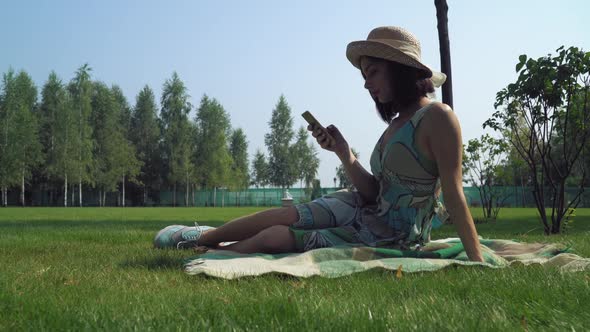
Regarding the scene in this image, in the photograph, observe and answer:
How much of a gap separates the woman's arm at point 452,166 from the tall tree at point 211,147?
2094 inches

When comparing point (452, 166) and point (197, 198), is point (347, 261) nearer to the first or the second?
point (452, 166)

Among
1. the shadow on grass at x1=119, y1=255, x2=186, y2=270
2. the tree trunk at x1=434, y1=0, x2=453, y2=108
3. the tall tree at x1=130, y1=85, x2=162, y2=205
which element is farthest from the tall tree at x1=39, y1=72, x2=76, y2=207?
the shadow on grass at x1=119, y1=255, x2=186, y2=270

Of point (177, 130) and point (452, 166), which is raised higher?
point (177, 130)

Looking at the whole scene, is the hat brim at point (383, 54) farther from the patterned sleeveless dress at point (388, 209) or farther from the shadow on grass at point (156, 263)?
the shadow on grass at point (156, 263)

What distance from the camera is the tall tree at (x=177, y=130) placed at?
177 ft

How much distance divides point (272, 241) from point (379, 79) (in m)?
1.27

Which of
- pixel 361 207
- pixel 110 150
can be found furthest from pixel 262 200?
pixel 361 207

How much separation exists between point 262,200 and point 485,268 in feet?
208

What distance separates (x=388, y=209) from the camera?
3646 millimetres

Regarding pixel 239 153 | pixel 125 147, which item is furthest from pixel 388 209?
pixel 239 153

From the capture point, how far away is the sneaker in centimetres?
445

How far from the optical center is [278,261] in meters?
3.21

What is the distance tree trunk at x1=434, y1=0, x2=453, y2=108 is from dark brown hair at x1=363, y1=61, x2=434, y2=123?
4.89 meters

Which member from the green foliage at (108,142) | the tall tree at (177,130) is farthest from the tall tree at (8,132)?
the tall tree at (177,130)
